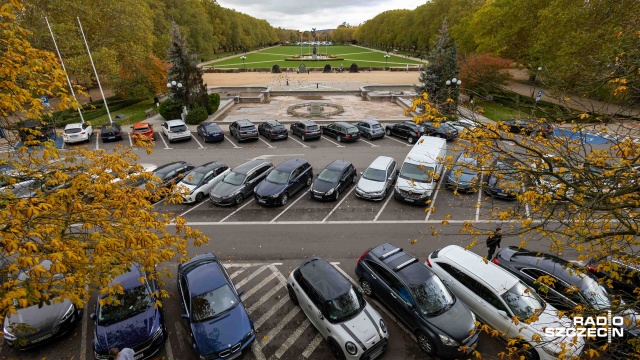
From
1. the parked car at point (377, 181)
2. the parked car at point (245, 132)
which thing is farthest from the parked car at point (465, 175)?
the parked car at point (245, 132)

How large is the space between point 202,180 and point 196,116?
15.1 m

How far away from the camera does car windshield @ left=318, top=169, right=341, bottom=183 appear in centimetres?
1589

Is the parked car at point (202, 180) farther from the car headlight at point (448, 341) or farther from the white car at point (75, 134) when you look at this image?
the white car at point (75, 134)

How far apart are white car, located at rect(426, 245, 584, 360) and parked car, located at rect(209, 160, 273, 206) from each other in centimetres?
927

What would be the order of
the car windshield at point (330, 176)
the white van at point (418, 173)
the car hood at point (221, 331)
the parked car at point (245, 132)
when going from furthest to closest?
1. the parked car at point (245, 132)
2. the car windshield at point (330, 176)
3. the white van at point (418, 173)
4. the car hood at point (221, 331)

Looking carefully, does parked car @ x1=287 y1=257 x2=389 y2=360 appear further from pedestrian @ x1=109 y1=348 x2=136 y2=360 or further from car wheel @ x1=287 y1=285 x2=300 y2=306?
pedestrian @ x1=109 y1=348 x2=136 y2=360

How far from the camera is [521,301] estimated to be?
8.24 meters

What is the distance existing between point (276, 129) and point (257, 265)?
14527 millimetres

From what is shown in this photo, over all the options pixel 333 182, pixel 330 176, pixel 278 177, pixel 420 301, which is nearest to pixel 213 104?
pixel 278 177

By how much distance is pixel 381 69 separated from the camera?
62.5 m

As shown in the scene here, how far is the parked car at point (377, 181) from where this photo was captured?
15430mm

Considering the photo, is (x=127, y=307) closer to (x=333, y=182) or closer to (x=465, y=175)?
(x=333, y=182)

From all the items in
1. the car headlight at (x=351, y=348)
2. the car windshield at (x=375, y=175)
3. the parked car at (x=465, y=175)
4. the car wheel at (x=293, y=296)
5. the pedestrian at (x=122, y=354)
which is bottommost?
the car wheel at (x=293, y=296)

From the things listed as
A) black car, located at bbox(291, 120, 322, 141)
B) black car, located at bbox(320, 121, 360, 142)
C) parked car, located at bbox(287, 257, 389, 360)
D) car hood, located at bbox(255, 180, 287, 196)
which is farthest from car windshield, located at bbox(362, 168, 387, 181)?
black car, located at bbox(291, 120, 322, 141)
